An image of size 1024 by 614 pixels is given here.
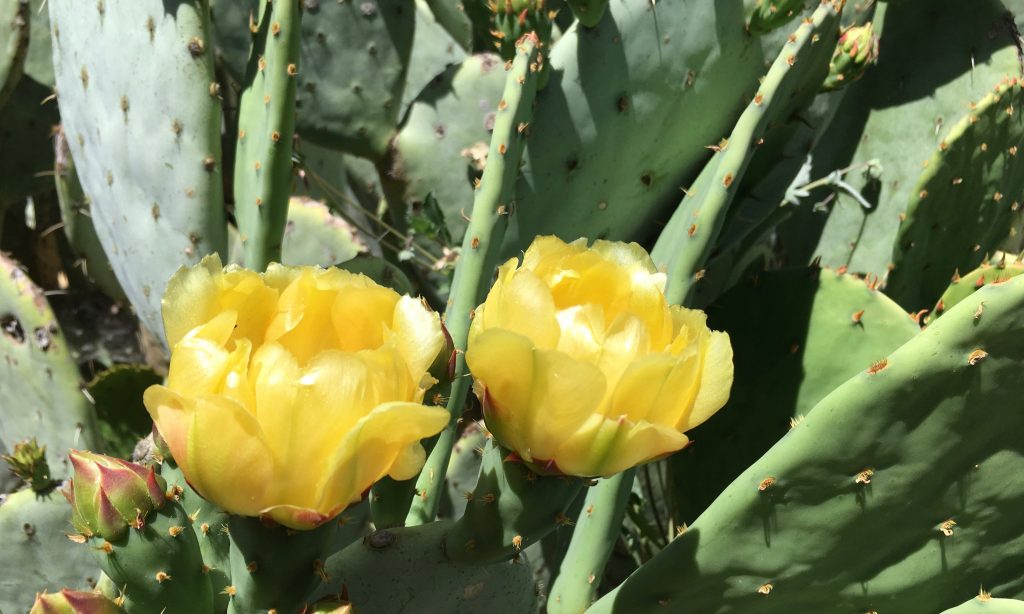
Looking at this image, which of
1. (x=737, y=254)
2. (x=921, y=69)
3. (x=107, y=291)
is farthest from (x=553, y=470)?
(x=107, y=291)

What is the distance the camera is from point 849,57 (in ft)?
4.38

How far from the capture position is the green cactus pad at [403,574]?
2.75 ft

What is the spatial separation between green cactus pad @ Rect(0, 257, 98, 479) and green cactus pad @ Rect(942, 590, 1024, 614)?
1.22 metres

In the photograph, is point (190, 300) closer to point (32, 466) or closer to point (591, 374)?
point (591, 374)

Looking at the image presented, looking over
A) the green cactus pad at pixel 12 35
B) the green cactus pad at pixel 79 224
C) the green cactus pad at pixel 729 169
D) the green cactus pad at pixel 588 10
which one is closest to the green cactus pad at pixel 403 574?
the green cactus pad at pixel 729 169

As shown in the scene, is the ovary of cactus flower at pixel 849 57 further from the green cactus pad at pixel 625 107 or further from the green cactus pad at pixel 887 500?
the green cactus pad at pixel 887 500

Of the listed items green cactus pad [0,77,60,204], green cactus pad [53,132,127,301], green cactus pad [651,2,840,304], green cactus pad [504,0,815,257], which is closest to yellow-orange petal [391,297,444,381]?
green cactus pad [651,2,840,304]

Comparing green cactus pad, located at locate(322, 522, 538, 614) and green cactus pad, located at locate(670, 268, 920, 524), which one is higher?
green cactus pad, located at locate(670, 268, 920, 524)

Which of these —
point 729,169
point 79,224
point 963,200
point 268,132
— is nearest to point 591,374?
point 729,169

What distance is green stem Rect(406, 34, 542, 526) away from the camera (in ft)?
3.36

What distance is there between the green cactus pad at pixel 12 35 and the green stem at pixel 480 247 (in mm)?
1035

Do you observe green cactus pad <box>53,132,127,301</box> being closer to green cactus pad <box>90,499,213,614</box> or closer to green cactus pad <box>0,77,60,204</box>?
green cactus pad <box>0,77,60,204</box>

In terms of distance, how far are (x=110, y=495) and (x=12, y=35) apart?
1260mm

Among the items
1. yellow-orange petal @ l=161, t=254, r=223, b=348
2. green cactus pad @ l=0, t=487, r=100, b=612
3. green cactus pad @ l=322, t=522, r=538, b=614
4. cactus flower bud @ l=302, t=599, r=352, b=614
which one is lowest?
green cactus pad @ l=0, t=487, r=100, b=612
